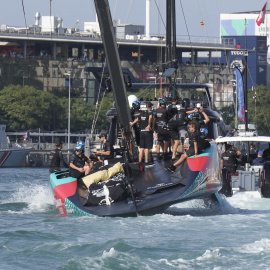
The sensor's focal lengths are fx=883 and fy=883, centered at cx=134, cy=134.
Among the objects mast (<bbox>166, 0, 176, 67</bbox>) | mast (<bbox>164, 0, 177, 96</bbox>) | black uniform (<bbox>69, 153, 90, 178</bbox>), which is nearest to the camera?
black uniform (<bbox>69, 153, 90, 178</bbox>)

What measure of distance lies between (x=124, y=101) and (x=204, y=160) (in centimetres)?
214

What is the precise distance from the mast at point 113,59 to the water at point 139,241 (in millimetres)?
2461

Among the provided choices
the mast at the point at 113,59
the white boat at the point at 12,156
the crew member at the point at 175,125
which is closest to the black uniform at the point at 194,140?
the mast at the point at 113,59

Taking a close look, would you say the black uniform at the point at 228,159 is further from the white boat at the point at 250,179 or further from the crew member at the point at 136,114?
the crew member at the point at 136,114

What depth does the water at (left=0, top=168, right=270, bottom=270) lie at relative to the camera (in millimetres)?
13500

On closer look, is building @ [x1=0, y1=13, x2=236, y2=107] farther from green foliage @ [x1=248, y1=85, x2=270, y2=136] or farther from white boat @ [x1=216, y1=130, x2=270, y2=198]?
white boat @ [x1=216, y1=130, x2=270, y2=198]

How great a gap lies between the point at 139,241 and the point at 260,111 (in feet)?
290

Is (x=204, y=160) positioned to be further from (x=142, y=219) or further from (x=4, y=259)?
(x=4, y=259)

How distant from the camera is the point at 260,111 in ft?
335

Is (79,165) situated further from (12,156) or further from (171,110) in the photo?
(12,156)

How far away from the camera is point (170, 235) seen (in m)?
15.9

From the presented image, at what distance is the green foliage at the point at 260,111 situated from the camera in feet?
327

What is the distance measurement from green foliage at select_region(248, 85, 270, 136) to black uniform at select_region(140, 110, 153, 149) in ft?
241

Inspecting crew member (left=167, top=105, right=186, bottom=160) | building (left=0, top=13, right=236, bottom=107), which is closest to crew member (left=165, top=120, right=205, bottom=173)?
crew member (left=167, top=105, right=186, bottom=160)
